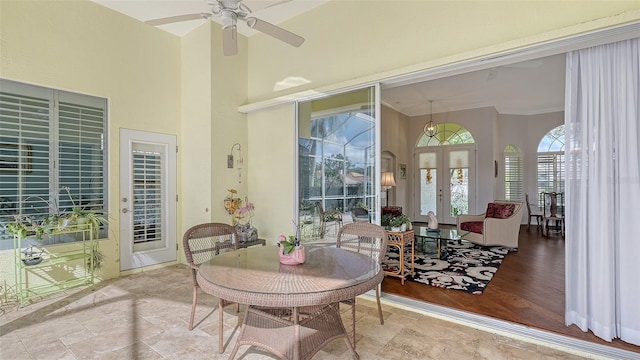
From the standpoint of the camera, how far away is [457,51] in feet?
9.77

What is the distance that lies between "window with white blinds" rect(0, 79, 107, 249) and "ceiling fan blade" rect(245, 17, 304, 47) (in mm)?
2871

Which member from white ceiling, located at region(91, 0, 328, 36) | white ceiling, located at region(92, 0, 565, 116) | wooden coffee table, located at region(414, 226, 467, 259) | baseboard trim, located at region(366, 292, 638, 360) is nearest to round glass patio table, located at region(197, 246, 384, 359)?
baseboard trim, located at region(366, 292, 638, 360)

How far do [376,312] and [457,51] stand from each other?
2.65 m

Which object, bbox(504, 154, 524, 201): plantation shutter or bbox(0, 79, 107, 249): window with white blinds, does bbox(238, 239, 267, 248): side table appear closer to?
bbox(0, 79, 107, 249): window with white blinds

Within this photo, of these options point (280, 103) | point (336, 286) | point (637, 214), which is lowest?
point (336, 286)

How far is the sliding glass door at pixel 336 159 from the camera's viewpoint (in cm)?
354

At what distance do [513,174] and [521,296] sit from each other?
6501 mm

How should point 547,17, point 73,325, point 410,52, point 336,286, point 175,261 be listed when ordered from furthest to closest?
point 175,261 → point 410,52 → point 73,325 → point 547,17 → point 336,286

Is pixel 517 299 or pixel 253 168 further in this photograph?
pixel 253 168

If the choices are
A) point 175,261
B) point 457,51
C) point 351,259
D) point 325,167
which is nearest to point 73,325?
point 175,261

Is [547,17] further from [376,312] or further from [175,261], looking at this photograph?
[175,261]

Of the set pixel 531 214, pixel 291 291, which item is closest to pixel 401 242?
pixel 291 291

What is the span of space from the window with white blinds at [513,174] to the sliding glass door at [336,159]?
6.96 metres

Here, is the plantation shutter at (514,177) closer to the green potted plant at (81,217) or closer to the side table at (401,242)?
the side table at (401,242)
